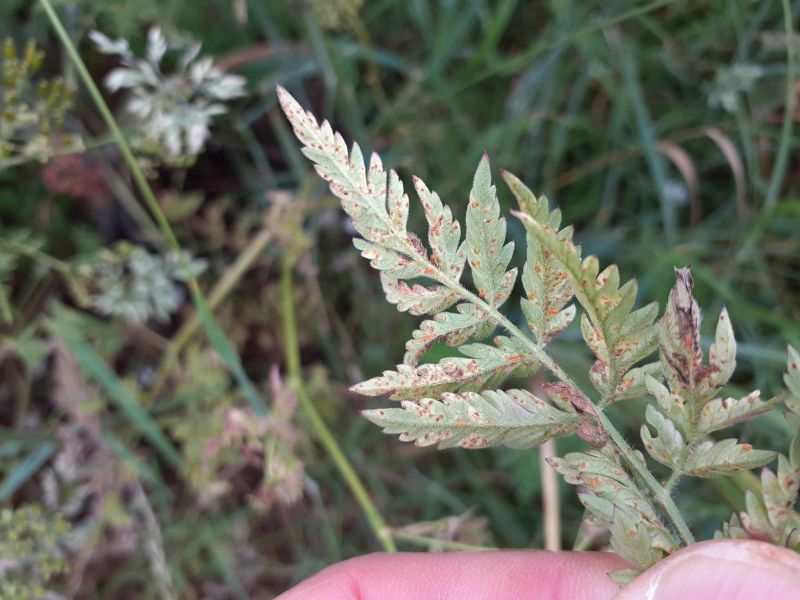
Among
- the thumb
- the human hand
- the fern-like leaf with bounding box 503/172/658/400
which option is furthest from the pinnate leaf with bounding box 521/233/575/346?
the human hand

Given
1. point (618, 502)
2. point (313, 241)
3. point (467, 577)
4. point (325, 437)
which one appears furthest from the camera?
point (313, 241)

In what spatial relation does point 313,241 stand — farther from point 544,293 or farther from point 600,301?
point 600,301

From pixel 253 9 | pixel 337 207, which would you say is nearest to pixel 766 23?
pixel 337 207

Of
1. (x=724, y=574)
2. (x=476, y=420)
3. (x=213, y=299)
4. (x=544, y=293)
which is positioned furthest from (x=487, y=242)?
(x=213, y=299)

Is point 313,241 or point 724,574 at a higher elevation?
point 313,241

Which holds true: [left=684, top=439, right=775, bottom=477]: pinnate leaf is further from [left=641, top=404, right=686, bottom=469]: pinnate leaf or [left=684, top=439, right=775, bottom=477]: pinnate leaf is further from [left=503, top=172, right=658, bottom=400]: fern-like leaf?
[left=503, top=172, right=658, bottom=400]: fern-like leaf

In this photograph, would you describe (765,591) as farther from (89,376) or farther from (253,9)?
(253,9)

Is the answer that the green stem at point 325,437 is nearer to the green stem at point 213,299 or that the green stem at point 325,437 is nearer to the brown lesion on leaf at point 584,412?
the green stem at point 213,299
